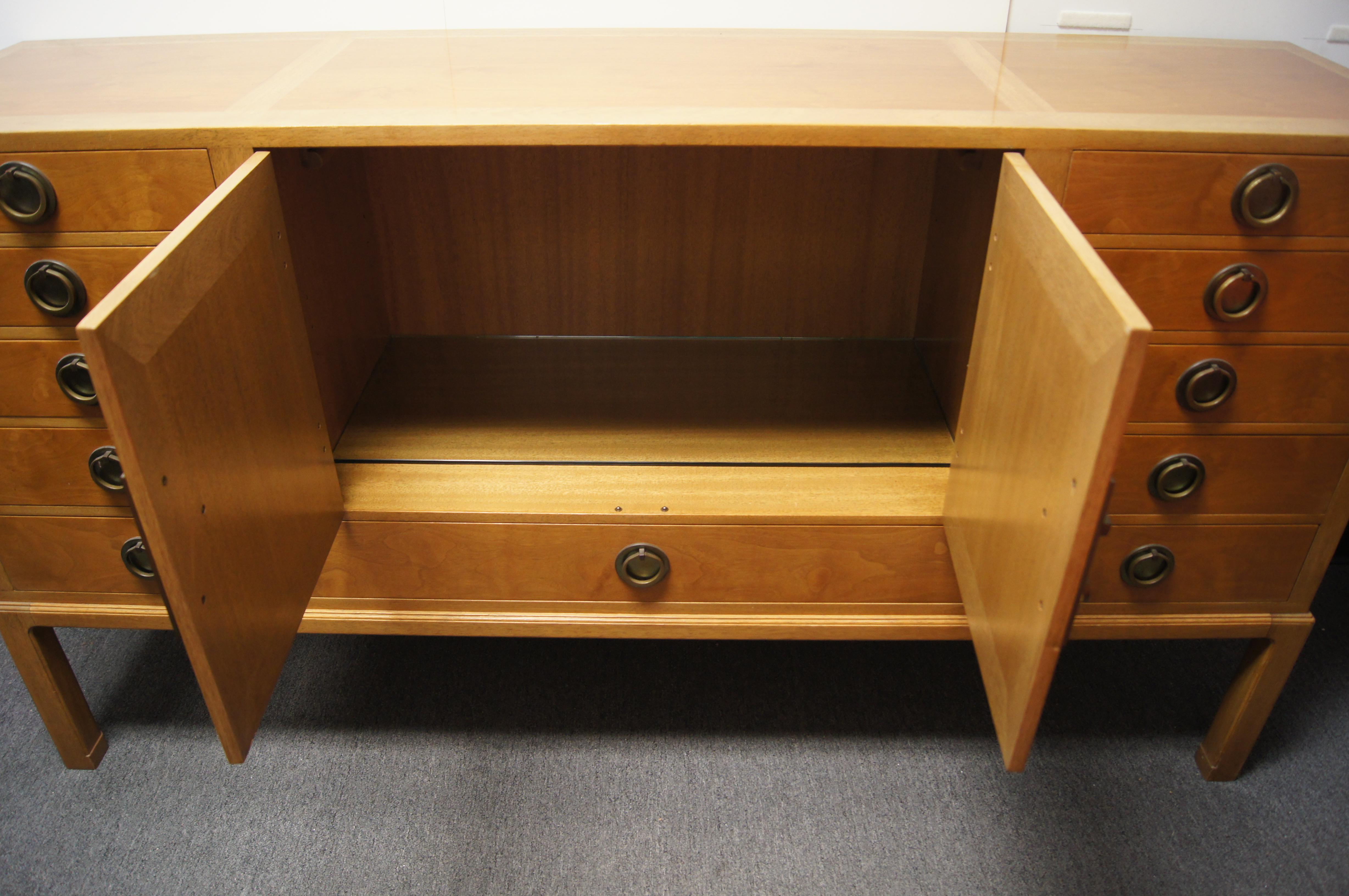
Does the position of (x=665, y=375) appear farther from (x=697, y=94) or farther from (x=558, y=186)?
(x=697, y=94)

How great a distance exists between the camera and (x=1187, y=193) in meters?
0.79

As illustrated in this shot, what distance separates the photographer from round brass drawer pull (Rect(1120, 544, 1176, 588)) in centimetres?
95

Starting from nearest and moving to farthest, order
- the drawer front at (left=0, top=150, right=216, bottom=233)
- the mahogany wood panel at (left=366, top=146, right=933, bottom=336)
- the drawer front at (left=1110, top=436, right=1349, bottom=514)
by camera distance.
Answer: the drawer front at (left=0, top=150, right=216, bottom=233) → the drawer front at (left=1110, top=436, right=1349, bottom=514) → the mahogany wood panel at (left=366, top=146, right=933, bottom=336)

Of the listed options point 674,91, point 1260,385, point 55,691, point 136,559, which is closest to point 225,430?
point 136,559

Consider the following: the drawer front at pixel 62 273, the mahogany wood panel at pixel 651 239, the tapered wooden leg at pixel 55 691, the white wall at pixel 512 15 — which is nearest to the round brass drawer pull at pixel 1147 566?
the mahogany wood panel at pixel 651 239

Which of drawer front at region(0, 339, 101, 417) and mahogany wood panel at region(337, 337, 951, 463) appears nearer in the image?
drawer front at region(0, 339, 101, 417)

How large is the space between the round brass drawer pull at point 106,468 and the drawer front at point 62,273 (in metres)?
0.13

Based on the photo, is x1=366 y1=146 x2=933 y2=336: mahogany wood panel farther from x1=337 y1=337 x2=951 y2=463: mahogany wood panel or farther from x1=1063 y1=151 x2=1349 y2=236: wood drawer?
x1=1063 y1=151 x2=1349 y2=236: wood drawer

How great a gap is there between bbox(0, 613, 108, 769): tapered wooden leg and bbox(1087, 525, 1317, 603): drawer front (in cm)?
114

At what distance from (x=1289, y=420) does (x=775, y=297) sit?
2.01ft

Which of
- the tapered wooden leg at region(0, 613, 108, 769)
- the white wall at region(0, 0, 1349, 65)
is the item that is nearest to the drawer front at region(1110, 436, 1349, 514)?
the white wall at region(0, 0, 1349, 65)

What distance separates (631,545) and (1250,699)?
2.38ft

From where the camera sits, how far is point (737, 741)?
45.7 inches

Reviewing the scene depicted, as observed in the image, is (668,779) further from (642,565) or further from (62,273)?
(62,273)
